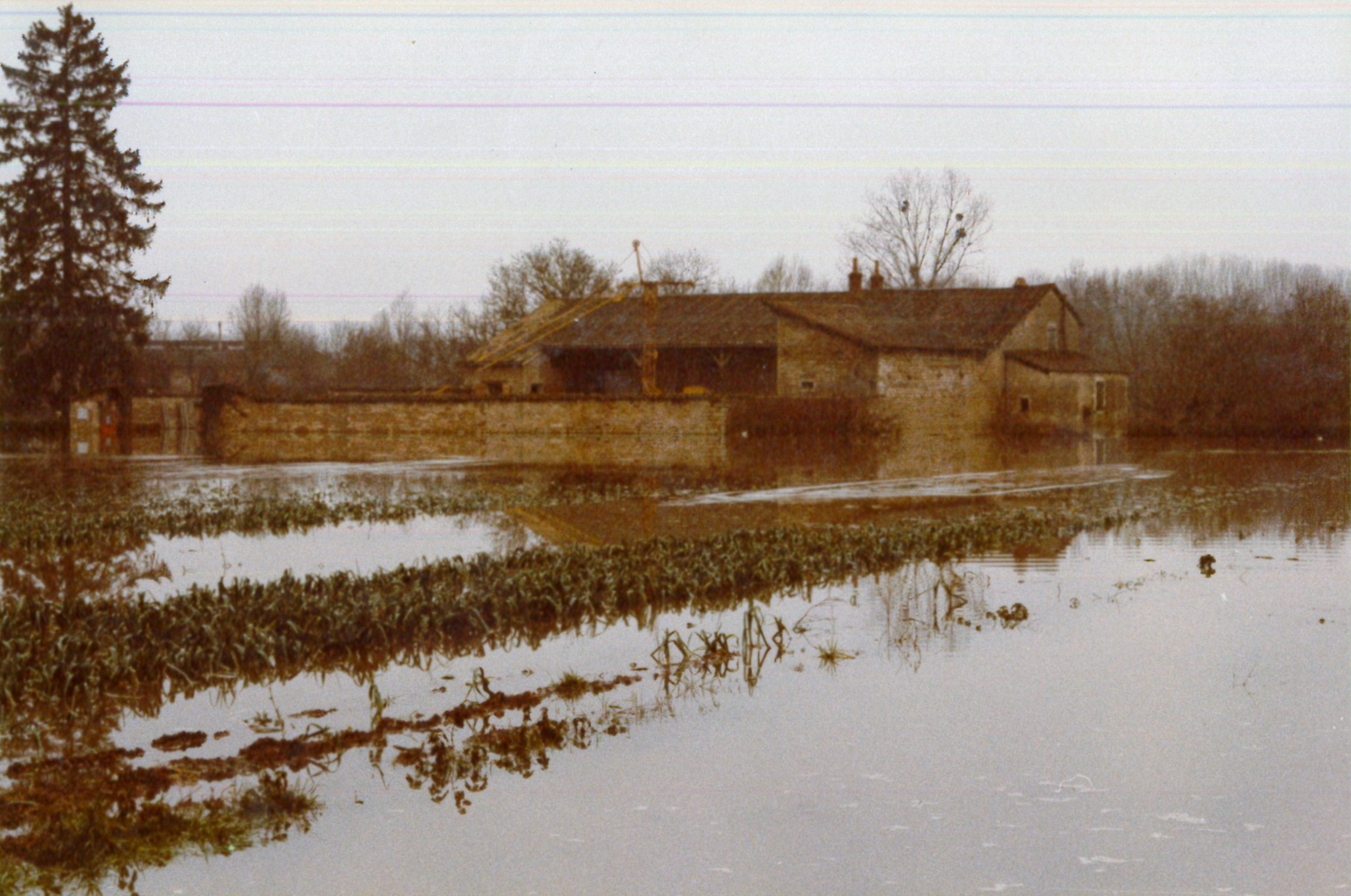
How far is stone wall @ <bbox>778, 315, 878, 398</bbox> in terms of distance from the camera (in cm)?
4631

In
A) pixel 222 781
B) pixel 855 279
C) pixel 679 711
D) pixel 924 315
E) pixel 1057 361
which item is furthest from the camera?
pixel 855 279

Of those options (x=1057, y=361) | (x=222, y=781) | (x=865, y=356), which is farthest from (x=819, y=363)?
(x=222, y=781)

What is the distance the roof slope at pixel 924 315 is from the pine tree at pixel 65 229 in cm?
2278

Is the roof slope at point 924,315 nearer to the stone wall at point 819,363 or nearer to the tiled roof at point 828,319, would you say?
the tiled roof at point 828,319

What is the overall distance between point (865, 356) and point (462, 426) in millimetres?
14503

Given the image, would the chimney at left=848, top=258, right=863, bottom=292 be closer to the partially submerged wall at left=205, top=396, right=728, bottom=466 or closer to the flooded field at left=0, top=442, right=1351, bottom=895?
the partially submerged wall at left=205, top=396, right=728, bottom=466

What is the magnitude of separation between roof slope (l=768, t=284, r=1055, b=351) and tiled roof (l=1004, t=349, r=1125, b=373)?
1195 millimetres

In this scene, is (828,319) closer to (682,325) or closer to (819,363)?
(819,363)

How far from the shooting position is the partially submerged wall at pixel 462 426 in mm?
37406

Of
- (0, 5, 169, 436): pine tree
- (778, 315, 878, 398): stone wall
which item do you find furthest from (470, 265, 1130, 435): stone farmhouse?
(0, 5, 169, 436): pine tree

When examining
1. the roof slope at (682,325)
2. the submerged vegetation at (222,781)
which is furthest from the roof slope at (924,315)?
the submerged vegetation at (222,781)

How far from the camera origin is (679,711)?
A: 7.39 m

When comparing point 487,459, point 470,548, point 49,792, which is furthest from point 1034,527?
point 487,459

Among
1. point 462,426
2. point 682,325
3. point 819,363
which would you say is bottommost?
point 462,426
